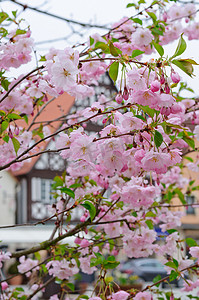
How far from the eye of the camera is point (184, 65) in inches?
42.6

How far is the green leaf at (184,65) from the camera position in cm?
108

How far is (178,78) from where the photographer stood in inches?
44.2

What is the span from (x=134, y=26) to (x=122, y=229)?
4.15 feet

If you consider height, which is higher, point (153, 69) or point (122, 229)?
point (153, 69)

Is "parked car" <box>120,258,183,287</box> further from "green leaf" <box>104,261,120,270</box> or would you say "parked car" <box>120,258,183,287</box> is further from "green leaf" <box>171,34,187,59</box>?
"green leaf" <box>171,34,187,59</box>

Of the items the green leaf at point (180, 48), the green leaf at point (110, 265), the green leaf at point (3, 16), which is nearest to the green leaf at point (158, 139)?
the green leaf at point (180, 48)

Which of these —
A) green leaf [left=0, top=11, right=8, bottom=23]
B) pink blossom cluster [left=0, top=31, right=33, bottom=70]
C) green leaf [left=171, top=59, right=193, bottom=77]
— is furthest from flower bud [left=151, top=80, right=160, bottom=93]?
green leaf [left=0, top=11, right=8, bottom=23]

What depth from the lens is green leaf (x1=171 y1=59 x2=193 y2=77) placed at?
108 cm

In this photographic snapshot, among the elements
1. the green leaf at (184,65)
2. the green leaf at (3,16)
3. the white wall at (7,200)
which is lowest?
the white wall at (7,200)

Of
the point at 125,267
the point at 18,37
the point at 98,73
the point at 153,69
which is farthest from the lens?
the point at 125,267

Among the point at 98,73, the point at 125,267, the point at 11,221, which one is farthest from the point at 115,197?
the point at 11,221

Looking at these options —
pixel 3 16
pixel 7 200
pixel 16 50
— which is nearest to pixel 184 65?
pixel 16 50

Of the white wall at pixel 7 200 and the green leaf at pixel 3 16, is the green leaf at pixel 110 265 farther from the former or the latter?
the white wall at pixel 7 200

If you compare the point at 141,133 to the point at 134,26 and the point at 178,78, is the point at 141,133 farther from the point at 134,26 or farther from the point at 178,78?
the point at 134,26
